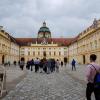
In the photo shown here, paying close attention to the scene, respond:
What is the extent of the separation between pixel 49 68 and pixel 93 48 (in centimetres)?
3852

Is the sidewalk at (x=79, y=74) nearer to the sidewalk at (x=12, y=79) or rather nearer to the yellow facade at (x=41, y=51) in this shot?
the sidewalk at (x=12, y=79)

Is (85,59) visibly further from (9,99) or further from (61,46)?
(9,99)

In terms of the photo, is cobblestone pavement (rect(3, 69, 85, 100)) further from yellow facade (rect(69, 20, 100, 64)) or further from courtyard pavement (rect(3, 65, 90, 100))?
yellow facade (rect(69, 20, 100, 64))

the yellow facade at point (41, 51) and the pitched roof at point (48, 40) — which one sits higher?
the pitched roof at point (48, 40)

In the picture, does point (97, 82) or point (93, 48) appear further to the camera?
point (93, 48)

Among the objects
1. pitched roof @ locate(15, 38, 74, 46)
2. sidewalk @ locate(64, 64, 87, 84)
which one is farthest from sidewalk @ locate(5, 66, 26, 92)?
pitched roof @ locate(15, 38, 74, 46)

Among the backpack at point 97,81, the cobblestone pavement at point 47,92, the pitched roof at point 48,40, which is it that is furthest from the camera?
the pitched roof at point 48,40

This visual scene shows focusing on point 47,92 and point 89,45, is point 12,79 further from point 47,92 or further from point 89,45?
point 89,45

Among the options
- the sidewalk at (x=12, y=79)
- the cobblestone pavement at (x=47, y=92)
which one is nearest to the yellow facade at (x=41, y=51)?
the sidewalk at (x=12, y=79)

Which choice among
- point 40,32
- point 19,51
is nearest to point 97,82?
point 19,51

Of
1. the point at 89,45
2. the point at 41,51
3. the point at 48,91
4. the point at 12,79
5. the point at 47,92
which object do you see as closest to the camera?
the point at 47,92

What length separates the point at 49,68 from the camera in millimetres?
31453

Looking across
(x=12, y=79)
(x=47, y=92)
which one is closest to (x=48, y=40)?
(x=12, y=79)

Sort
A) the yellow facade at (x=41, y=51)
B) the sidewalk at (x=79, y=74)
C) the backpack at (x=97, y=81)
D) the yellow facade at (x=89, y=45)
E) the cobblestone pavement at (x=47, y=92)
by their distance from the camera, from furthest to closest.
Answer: the yellow facade at (x=41, y=51), the yellow facade at (x=89, y=45), the sidewalk at (x=79, y=74), the cobblestone pavement at (x=47, y=92), the backpack at (x=97, y=81)
